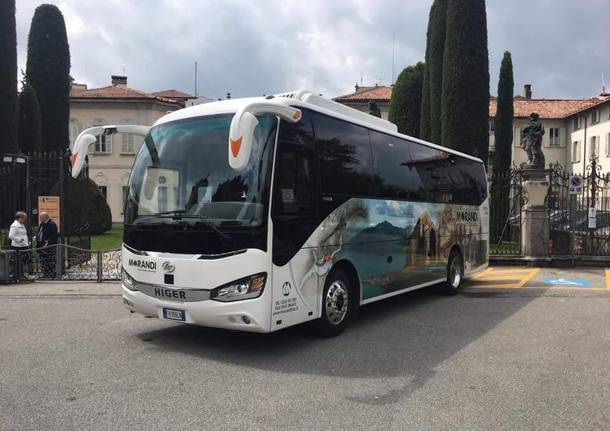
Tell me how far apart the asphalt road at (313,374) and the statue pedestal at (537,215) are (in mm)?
6860

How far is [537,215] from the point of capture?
1563 cm

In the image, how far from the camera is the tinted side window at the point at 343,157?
23.6 ft

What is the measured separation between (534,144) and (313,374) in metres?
13.9

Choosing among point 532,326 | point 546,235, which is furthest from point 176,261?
point 546,235

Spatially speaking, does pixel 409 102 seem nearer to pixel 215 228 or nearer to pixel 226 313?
pixel 215 228

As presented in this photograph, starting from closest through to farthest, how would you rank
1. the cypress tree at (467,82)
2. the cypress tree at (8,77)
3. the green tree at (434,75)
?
the cypress tree at (467,82), the green tree at (434,75), the cypress tree at (8,77)

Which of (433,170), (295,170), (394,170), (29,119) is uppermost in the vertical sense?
(29,119)

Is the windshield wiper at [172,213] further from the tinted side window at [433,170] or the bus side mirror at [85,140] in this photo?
the tinted side window at [433,170]

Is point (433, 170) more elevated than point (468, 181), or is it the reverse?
point (433, 170)

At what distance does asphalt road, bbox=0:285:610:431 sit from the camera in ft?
14.6

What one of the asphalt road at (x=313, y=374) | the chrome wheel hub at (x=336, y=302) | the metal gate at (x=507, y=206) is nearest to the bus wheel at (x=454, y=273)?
the asphalt road at (x=313, y=374)

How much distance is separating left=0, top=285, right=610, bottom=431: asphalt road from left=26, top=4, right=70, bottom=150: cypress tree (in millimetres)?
27382

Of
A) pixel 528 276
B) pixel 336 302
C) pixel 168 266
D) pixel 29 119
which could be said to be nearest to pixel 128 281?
pixel 168 266

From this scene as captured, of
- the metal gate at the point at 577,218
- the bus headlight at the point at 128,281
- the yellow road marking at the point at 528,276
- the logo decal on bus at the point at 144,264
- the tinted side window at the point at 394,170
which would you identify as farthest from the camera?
the metal gate at the point at 577,218
